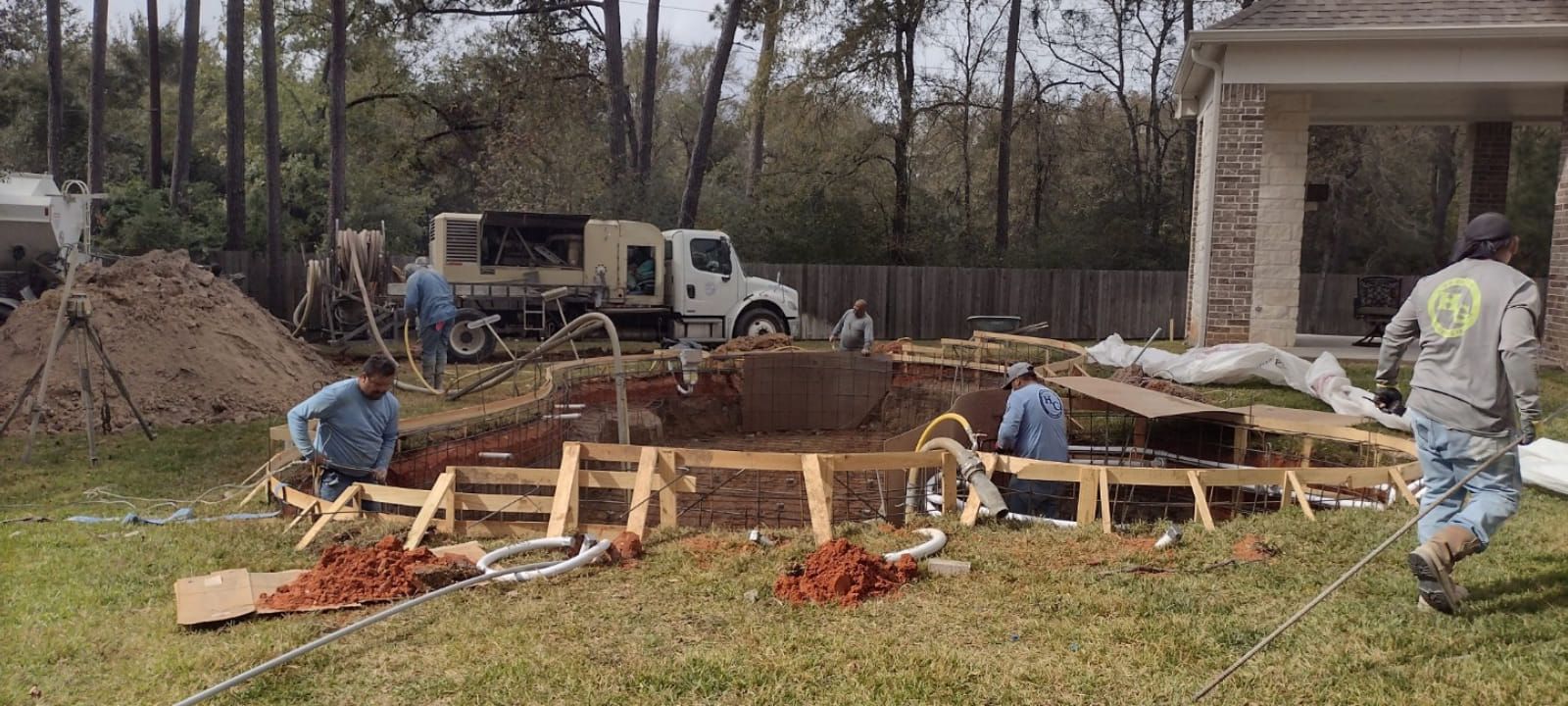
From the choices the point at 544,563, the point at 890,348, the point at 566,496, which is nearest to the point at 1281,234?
the point at 890,348

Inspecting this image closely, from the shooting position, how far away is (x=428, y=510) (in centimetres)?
585

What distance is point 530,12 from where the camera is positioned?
2861cm

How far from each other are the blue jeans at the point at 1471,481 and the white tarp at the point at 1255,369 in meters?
4.50

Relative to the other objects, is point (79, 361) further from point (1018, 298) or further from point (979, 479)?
point (1018, 298)

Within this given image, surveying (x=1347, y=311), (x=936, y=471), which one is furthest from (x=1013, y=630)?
(x=1347, y=311)

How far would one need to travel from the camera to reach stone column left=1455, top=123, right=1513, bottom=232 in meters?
17.0

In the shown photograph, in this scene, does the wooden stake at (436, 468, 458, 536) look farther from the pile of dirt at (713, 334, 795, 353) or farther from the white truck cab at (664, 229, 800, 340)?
the white truck cab at (664, 229, 800, 340)

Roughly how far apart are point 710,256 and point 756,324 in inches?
54.8

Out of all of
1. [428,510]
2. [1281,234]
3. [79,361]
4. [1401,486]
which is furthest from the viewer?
[1281,234]

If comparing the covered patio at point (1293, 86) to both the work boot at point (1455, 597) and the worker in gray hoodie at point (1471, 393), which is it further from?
the work boot at point (1455, 597)

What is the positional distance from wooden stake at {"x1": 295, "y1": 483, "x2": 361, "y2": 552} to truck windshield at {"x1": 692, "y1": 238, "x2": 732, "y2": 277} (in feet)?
42.0

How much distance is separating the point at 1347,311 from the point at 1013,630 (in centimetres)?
2234

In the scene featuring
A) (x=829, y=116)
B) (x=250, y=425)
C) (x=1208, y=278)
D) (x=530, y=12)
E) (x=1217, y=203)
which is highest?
(x=530, y=12)

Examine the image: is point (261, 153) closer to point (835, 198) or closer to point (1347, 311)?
point (835, 198)
